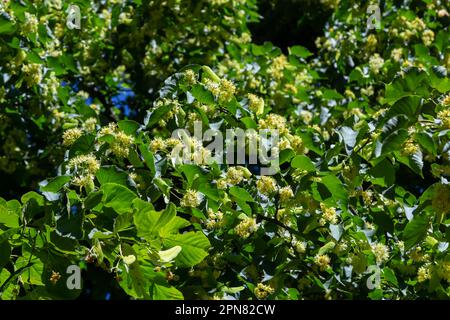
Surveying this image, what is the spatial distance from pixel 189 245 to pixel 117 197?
0.27 m

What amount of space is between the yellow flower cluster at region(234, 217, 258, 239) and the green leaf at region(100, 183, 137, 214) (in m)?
0.57

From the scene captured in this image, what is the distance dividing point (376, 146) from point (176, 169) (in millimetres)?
710

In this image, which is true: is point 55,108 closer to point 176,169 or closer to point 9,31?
point 9,31

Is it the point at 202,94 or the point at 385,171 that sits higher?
the point at 202,94

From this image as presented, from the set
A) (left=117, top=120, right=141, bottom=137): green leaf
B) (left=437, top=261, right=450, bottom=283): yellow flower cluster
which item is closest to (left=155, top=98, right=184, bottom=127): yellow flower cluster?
(left=117, top=120, right=141, bottom=137): green leaf

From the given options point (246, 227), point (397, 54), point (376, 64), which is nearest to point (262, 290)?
point (246, 227)

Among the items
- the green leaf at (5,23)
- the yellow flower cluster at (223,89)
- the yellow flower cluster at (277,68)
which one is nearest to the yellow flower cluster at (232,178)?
the yellow flower cluster at (223,89)

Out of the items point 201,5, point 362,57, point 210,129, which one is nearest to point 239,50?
point 201,5

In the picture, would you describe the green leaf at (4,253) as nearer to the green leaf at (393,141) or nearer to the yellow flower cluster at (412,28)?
the green leaf at (393,141)

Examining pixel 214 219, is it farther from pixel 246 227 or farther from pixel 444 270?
pixel 444 270

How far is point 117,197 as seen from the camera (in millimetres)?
2273

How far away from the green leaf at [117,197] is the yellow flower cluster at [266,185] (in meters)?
0.60

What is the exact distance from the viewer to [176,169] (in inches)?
102

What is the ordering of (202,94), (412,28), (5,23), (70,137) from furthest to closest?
(412,28) < (5,23) < (202,94) < (70,137)
